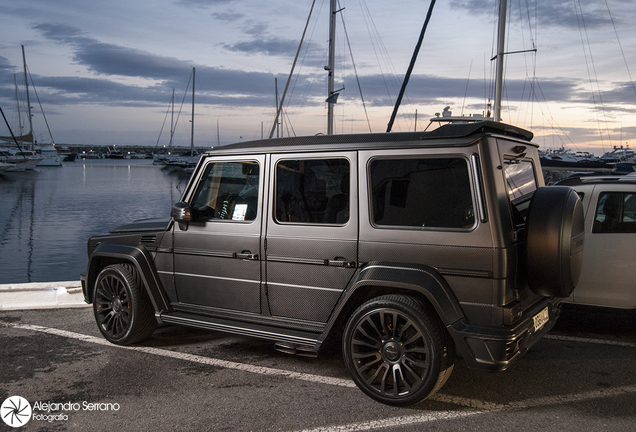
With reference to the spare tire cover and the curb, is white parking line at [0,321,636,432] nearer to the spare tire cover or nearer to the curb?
the spare tire cover

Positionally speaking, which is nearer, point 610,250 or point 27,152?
point 610,250

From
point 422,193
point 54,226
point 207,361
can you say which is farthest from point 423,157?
point 54,226

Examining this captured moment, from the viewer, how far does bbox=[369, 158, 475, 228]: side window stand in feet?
11.5

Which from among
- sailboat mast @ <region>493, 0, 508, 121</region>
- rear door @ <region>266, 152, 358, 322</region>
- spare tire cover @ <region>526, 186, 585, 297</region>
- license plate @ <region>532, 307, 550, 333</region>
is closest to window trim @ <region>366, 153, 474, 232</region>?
rear door @ <region>266, 152, 358, 322</region>

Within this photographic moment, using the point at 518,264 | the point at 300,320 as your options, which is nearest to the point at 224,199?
the point at 300,320

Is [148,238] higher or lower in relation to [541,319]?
higher

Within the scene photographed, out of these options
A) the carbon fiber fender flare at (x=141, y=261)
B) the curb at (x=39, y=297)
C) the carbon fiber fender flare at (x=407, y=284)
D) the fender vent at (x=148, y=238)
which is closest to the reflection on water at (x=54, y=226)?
the carbon fiber fender flare at (x=141, y=261)

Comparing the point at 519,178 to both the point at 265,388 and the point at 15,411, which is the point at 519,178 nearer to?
the point at 265,388

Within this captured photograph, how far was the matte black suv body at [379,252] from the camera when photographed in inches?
135

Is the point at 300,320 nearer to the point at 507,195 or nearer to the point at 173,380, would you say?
the point at 173,380

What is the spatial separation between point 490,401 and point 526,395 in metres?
0.32

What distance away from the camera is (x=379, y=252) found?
3781 mm

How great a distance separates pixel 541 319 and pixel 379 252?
1.37m

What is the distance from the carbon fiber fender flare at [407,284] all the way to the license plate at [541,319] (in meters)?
0.73
